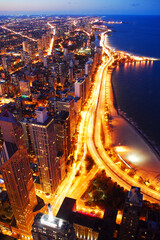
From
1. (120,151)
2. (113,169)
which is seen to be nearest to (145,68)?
(120,151)

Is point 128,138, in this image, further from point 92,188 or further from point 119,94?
point 119,94

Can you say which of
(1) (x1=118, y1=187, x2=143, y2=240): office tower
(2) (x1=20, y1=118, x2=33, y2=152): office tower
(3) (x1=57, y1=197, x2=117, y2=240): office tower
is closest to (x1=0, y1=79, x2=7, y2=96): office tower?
(2) (x1=20, y1=118, x2=33, y2=152): office tower

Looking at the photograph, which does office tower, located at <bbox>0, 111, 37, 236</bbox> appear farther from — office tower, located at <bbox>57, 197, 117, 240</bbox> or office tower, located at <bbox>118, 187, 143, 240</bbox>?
office tower, located at <bbox>118, 187, 143, 240</bbox>

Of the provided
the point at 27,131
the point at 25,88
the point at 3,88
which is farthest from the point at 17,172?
the point at 3,88

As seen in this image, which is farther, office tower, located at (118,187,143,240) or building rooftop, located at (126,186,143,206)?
office tower, located at (118,187,143,240)

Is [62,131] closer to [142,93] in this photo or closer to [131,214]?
[131,214]

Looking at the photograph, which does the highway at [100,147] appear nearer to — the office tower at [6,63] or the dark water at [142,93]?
the dark water at [142,93]
